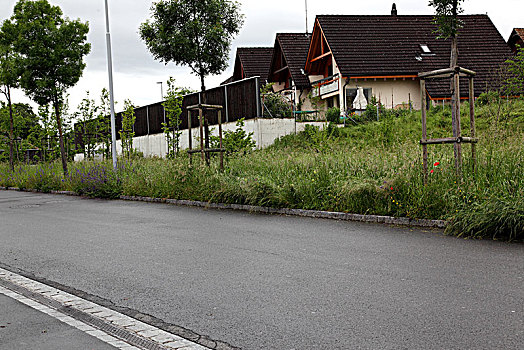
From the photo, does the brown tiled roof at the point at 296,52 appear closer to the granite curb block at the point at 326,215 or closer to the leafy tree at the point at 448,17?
the granite curb block at the point at 326,215

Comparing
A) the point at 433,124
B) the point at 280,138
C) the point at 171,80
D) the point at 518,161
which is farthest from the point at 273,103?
the point at 518,161

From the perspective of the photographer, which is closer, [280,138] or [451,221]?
[451,221]

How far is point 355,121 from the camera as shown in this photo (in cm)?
3234

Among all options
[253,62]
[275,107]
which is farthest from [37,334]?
[253,62]

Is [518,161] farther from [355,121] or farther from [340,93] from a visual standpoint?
[340,93]

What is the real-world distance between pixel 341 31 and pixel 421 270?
37630 millimetres

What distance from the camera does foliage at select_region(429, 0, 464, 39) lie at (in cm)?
1153

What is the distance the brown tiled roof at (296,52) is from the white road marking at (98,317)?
40413 millimetres

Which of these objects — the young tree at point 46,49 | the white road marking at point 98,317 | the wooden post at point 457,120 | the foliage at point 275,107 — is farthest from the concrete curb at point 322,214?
the foliage at point 275,107

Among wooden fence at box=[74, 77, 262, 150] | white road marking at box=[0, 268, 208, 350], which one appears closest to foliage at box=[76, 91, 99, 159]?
wooden fence at box=[74, 77, 262, 150]

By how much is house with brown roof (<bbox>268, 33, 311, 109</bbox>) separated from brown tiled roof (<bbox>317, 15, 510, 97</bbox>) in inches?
204

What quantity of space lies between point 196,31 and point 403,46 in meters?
16.9

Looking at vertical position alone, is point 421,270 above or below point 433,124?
below

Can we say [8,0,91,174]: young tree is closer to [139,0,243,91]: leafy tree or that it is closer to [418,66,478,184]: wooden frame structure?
[139,0,243,91]: leafy tree
